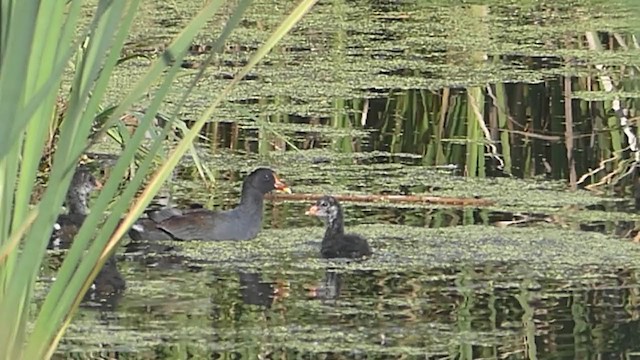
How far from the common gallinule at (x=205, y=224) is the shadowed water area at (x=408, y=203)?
0.04m

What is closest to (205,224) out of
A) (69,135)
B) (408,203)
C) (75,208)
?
(75,208)

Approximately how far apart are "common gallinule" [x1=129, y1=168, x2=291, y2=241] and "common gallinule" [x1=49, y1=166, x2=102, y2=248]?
185 mm

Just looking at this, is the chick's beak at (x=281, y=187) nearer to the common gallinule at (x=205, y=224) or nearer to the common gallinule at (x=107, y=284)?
the common gallinule at (x=205, y=224)

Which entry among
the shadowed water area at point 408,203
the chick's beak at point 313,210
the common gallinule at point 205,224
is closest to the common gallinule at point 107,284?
the shadowed water area at point 408,203

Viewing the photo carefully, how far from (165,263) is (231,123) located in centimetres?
220

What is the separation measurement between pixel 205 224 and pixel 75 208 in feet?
1.49

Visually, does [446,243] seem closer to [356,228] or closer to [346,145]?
[356,228]

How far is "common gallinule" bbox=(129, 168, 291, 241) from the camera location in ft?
15.7

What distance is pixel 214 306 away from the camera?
12.6 ft

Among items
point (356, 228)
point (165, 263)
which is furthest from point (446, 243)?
point (165, 263)

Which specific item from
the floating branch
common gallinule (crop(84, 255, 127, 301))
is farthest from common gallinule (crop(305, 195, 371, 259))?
common gallinule (crop(84, 255, 127, 301))

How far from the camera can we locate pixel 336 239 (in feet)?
14.7

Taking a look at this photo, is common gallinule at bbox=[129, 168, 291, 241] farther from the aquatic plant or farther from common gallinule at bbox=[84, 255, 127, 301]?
the aquatic plant

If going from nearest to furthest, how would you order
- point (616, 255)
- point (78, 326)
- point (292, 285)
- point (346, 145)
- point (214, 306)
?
1. point (78, 326)
2. point (214, 306)
3. point (292, 285)
4. point (616, 255)
5. point (346, 145)
